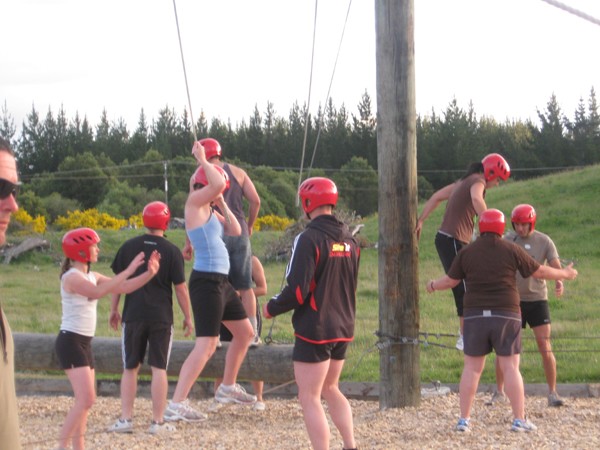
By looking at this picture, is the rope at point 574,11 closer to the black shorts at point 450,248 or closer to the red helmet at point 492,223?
the red helmet at point 492,223

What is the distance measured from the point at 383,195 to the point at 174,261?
1.90 m

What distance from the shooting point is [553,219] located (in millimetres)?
25000

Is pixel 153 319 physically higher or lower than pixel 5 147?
lower

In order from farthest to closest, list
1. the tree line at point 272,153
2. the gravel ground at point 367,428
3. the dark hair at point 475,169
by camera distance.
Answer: the tree line at point 272,153 → the dark hair at point 475,169 → the gravel ground at point 367,428

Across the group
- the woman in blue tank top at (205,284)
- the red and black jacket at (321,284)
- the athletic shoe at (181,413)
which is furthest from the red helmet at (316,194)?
the athletic shoe at (181,413)

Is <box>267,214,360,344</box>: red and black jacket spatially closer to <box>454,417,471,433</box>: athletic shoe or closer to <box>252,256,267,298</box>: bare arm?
<box>454,417,471,433</box>: athletic shoe

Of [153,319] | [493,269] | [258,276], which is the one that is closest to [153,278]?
[153,319]

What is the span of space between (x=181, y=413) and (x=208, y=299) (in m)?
0.98

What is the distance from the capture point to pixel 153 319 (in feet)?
26.0

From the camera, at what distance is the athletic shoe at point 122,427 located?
7.93m

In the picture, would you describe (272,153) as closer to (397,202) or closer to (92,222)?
(92,222)

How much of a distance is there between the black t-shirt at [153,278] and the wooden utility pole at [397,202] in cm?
183

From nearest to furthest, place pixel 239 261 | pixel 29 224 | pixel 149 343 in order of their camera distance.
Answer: pixel 149 343
pixel 239 261
pixel 29 224

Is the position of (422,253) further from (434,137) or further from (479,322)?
(434,137)
